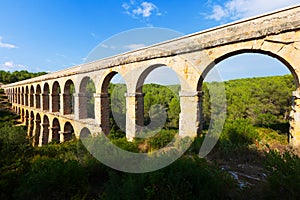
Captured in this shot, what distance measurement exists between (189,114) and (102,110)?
4.99m

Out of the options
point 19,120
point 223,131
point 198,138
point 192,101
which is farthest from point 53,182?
point 19,120

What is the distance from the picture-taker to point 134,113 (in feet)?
25.4

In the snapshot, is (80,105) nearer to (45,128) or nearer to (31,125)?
(45,128)

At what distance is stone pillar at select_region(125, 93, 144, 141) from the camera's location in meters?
7.71

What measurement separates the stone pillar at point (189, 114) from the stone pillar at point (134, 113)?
2.22m

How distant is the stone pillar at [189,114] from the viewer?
593 cm

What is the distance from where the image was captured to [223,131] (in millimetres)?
6098

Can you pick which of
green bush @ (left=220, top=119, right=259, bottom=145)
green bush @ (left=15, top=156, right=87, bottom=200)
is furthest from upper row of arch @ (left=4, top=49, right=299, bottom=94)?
green bush @ (left=15, top=156, right=87, bottom=200)

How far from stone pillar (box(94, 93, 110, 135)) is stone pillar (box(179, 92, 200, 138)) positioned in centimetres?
466

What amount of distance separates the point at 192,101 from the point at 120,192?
172 inches

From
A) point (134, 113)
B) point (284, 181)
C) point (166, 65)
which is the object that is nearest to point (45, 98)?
point (134, 113)

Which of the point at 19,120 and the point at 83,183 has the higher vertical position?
the point at 83,183

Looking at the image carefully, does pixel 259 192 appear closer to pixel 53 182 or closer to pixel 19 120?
pixel 53 182

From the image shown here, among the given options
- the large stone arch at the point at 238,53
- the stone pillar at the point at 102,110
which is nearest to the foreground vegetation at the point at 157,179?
the large stone arch at the point at 238,53
